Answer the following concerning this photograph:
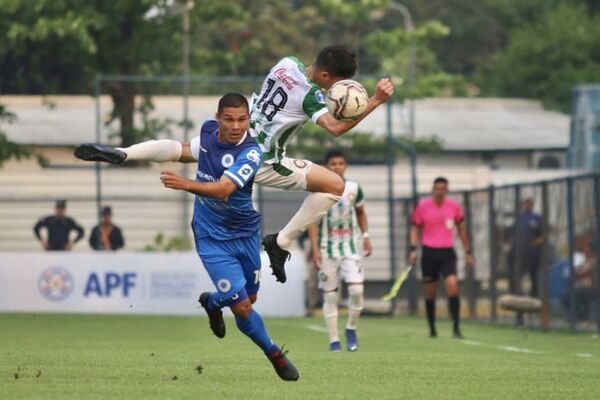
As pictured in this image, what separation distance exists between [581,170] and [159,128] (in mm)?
8712

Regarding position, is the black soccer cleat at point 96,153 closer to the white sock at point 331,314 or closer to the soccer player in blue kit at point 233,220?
the soccer player in blue kit at point 233,220

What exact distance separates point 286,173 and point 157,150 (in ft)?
4.11

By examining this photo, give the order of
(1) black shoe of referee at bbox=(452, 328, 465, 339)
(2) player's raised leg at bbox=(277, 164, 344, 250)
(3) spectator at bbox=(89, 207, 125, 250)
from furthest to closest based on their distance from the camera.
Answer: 1. (3) spectator at bbox=(89, 207, 125, 250)
2. (1) black shoe of referee at bbox=(452, 328, 465, 339)
3. (2) player's raised leg at bbox=(277, 164, 344, 250)

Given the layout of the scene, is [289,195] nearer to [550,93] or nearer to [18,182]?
[18,182]

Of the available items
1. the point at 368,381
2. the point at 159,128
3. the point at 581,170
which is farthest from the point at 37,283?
the point at 368,381

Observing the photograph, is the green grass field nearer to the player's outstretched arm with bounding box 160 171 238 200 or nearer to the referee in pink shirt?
the referee in pink shirt

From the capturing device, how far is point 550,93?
64875mm

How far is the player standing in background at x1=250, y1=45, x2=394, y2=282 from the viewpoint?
537 inches

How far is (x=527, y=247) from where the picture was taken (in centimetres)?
2753

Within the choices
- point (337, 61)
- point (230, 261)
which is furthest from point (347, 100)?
point (230, 261)

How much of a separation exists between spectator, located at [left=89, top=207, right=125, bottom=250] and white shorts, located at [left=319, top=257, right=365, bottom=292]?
41.2 ft

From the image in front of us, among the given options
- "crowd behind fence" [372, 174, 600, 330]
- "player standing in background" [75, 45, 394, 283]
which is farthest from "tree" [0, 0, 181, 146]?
"player standing in background" [75, 45, 394, 283]

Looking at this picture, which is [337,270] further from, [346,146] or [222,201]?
[346,146]

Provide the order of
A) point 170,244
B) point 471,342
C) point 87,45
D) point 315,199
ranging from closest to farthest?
1. point 315,199
2. point 471,342
3. point 170,244
4. point 87,45
